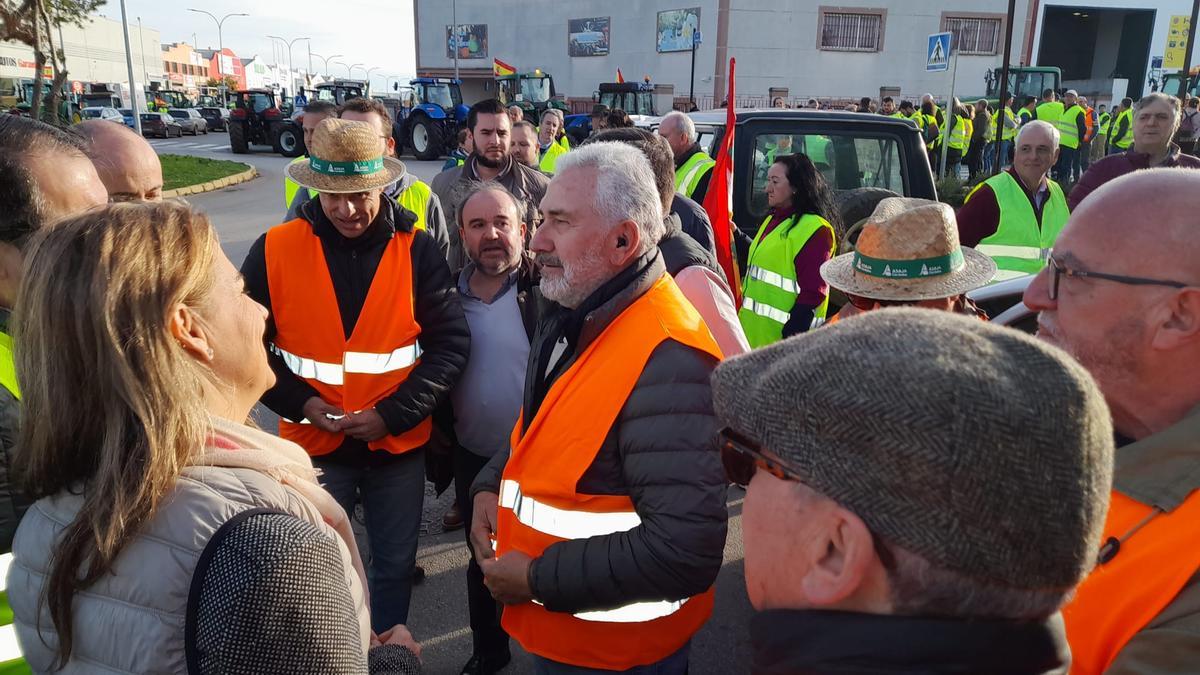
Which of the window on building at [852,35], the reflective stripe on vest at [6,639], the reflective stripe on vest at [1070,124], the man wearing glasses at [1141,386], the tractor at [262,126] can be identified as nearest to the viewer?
the man wearing glasses at [1141,386]

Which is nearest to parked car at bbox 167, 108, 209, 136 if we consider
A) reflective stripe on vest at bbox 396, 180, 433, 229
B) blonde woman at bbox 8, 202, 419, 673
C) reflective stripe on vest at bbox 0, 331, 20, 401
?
reflective stripe on vest at bbox 396, 180, 433, 229

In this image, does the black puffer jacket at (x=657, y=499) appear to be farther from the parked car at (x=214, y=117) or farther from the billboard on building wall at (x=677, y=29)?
the parked car at (x=214, y=117)

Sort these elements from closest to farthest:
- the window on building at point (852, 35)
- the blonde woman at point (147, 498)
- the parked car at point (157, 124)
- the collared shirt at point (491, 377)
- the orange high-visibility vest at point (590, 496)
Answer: the blonde woman at point (147, 498) → the orange high-visibility vest at point (590, 496) → the collared shirt at point (491, 377) → the parked car at point (157, 124) → the window on building at point (852, 35)

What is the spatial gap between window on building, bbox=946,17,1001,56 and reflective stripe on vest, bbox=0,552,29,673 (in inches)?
1684

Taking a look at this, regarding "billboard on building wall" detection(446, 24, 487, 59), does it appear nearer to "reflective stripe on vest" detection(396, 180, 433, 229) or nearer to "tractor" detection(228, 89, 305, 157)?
"tractor" detection(228, 89, 305, 157)

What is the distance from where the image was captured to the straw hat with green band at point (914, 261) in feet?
8.70

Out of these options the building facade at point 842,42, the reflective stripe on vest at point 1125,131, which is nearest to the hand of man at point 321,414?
the reflective stripe on vest at point 1125,131

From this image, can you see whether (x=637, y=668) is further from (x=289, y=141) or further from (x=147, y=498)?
(x=289, y=141)

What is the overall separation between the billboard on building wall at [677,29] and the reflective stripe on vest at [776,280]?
3508 centimetres

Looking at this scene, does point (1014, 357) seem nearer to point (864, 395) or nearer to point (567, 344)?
point (864, 395)

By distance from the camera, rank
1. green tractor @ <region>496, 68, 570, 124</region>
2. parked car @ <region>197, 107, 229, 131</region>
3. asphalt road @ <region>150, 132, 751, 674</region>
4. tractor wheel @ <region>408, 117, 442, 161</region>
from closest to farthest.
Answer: asphalt road @ <region>150, 132, 751, 674</region>
tractor wheel @ <region>408, 117, 442, 161</region>
green tractor @ <region>496, 68, 570, 124</region>
parked car @ <region>197, 107, 229, 131</region>

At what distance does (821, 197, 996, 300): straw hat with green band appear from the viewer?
8.70 ft

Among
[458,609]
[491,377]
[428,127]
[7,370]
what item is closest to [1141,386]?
[491,377]

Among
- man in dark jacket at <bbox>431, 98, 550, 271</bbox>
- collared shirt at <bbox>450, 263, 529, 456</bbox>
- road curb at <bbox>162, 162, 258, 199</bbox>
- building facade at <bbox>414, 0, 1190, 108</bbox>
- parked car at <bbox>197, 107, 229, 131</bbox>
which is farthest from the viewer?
parked car at <bbox>197, 107, 229, 131</bbox>
